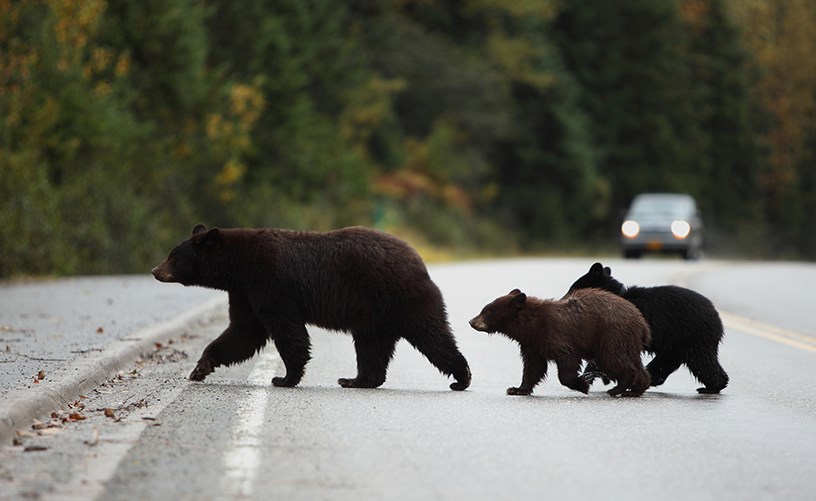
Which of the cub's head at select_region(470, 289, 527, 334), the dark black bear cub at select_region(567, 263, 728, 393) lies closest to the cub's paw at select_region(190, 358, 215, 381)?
the cub's head at select_region(470, 289, 527, 334)

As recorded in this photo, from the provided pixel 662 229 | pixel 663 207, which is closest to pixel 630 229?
pixel 662 229

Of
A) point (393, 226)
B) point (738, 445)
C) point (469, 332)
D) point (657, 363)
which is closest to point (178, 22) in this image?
point (393, 226)

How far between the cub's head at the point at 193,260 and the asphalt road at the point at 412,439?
2.55 feet

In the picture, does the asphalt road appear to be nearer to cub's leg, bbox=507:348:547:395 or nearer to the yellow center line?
cub's leg, bbox=507:348:547:395

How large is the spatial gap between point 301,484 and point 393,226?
38190 mm

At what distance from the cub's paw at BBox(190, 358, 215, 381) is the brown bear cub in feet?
7.01

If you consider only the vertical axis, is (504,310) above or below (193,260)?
below

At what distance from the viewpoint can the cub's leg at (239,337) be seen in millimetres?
11039

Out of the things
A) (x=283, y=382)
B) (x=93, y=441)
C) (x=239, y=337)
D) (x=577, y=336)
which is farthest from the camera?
(x=239, y=337)

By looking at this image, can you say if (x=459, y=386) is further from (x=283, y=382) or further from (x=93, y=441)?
(x=93, y=441)

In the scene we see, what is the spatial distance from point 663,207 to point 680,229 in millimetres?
1624

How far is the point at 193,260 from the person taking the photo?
1109 cm

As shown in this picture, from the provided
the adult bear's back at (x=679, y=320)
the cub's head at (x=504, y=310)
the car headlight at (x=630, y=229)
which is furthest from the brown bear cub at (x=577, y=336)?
the car headlight at (x=630, y=229)

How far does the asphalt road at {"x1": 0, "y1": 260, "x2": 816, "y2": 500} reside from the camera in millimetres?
6961
